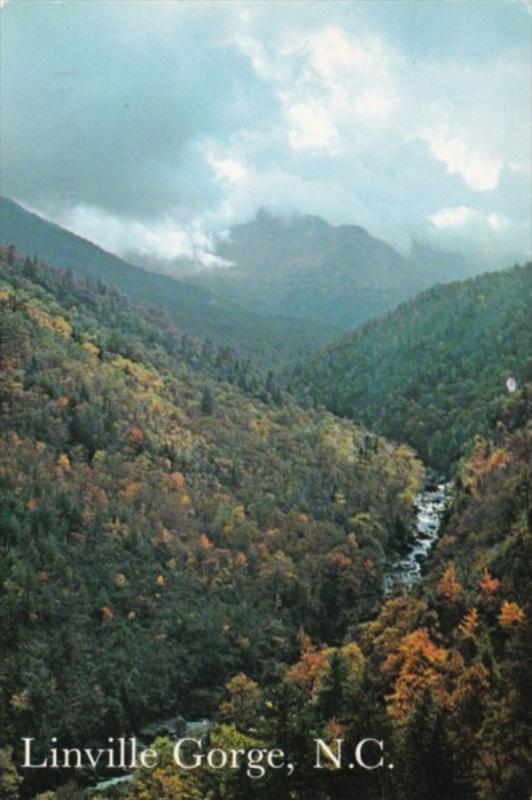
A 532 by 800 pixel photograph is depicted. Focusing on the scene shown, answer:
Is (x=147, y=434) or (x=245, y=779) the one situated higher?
(x=147, y=434)

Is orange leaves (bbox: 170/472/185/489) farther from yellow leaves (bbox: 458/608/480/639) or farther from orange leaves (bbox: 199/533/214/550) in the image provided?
yellow leaves (bbox: 458/608/480/639)

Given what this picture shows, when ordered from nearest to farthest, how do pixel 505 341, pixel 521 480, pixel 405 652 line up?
pixel 405 652, pixel 521 480, pixel 505 341

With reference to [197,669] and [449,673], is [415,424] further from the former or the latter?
[449,673]

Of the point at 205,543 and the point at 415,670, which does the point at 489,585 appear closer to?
the point at 415,670

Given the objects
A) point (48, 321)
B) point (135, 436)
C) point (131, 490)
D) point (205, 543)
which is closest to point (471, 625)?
point (205, 543)

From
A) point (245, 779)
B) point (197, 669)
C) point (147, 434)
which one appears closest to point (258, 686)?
point (197, 669)

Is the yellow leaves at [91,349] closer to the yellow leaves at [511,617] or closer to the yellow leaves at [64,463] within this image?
the yellow leaves at [64,463]
